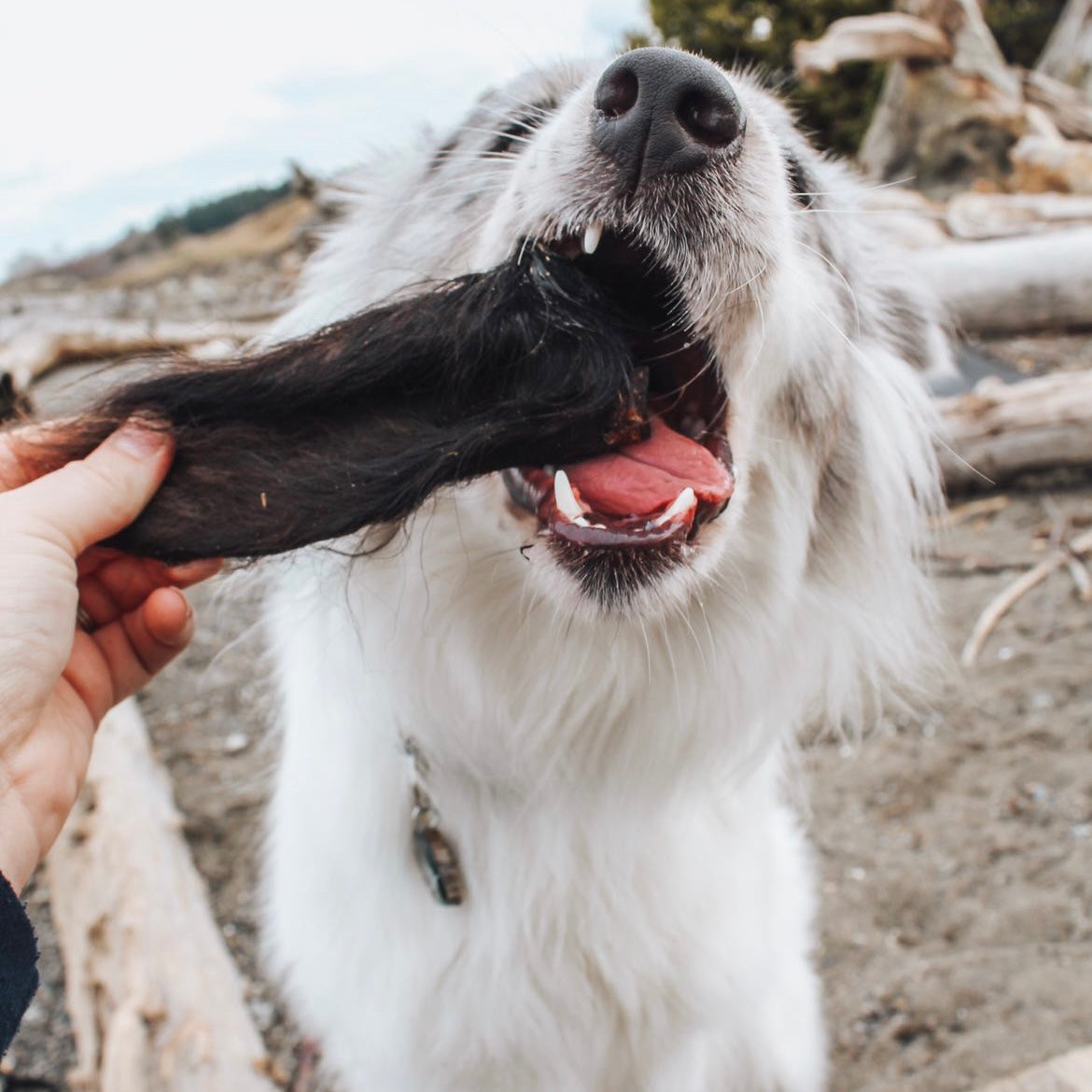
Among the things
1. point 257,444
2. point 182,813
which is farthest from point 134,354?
point 182,813

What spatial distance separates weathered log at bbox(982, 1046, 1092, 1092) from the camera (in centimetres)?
180

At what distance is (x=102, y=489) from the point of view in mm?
1443

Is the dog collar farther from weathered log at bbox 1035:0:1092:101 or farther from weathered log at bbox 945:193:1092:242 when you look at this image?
weathered log at bbox 1035:0:1092:101

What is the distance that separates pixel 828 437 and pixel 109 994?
2112mm

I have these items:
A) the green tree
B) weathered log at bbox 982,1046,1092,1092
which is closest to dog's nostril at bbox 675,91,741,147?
weathered log at bbox 982,1046,1092,1092

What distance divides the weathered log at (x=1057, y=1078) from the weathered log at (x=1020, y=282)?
4.91m

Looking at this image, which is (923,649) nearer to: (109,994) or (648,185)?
(648,185)

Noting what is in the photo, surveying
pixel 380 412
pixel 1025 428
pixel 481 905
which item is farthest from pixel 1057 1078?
pixel 1025 428

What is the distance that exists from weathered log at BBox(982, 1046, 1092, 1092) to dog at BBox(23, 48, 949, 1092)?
1.74 feet

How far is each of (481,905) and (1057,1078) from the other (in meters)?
1.10

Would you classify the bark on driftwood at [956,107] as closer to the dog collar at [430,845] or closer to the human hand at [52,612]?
the dog collar at [430,845]

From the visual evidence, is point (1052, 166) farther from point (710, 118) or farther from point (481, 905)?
point (481, 905)

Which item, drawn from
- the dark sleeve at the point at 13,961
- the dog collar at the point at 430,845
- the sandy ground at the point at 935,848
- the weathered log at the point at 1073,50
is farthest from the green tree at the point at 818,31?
the dark sleeve at the point at 13,961

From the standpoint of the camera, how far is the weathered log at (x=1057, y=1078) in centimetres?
180
